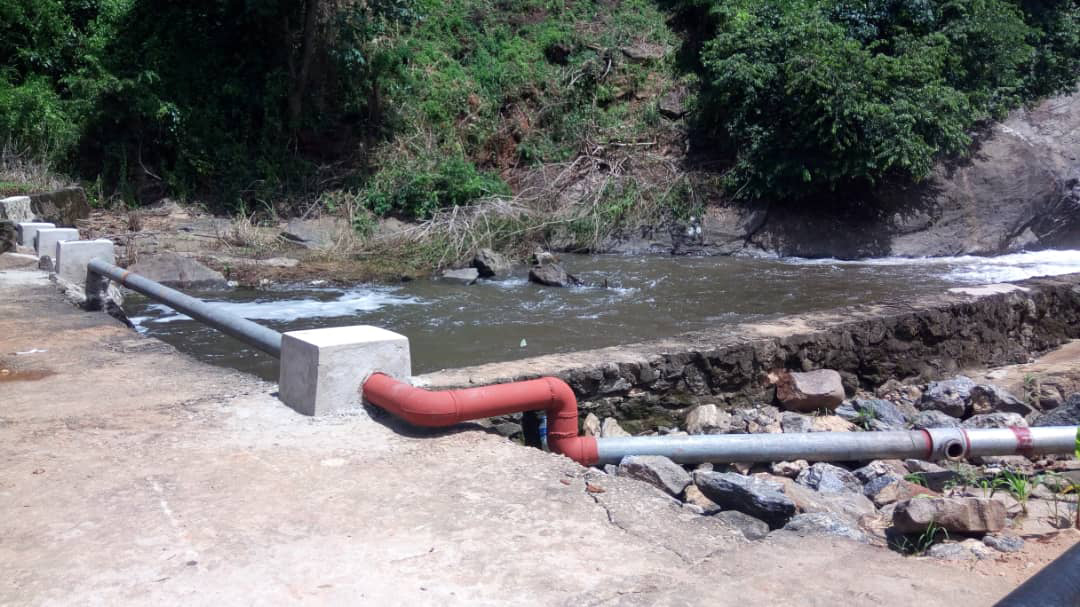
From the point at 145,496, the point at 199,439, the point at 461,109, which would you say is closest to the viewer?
the point at 145,496

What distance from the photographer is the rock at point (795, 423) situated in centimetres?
611

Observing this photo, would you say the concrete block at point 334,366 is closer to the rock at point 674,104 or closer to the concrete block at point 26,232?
the concrete block at point 26,232

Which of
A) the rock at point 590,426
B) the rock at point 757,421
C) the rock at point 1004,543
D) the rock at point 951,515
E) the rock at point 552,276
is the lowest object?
the rock at point 552,276

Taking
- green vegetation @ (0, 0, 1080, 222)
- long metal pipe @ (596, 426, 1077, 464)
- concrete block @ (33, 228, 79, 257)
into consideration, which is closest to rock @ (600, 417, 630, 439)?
long metal pipe @ (596, 426, 1077, 464)

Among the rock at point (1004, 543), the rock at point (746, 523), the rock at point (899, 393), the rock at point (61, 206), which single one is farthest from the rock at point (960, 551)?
the rock at point (61, 206)

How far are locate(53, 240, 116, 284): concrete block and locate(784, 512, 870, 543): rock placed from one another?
7.60 meters

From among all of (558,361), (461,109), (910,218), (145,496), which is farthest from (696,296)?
(145,496)

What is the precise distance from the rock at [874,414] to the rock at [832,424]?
9cm

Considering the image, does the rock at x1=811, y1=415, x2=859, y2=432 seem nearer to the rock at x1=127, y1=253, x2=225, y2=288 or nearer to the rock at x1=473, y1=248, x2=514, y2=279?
the rock at x1=473, y1=248, x2=514, y2=279

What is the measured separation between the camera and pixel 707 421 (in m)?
6.15

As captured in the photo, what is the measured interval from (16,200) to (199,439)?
9969 millimetres

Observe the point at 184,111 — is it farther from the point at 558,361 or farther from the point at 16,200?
the point at 558,361

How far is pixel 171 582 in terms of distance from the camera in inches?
113

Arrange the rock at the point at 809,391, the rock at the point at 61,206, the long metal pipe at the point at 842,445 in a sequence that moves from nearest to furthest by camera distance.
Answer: the long metal pipe at the point at 842,445 < the rock at the point at 809,391 < the rock at the point at 61,206
